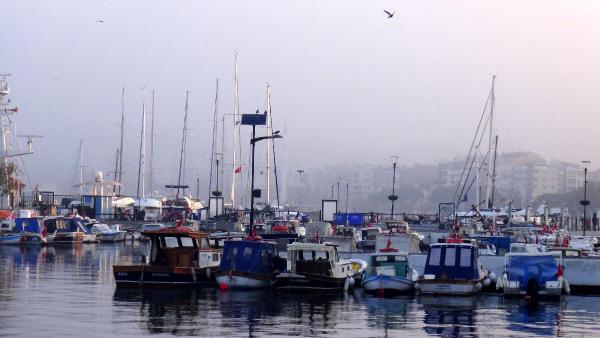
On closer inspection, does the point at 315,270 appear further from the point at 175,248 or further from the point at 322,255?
the point at 175,248

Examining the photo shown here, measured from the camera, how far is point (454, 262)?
132 ft

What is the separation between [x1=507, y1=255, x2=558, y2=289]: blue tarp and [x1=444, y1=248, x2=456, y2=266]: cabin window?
2.05 m

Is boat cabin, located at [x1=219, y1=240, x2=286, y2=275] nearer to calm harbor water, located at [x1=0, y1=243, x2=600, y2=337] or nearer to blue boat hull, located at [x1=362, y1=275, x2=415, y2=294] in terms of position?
calm harbor water, located at [x1=0, y1=243, x2=600, y2=337]

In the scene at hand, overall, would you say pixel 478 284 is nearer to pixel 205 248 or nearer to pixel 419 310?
pixel 419 310

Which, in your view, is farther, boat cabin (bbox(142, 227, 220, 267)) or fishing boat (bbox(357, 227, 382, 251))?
fishing boat (bbox(357, 227, 382, 251))

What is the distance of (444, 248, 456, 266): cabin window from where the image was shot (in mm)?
40094

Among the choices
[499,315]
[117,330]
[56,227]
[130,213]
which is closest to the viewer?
[117,330]

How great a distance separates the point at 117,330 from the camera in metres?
28.8

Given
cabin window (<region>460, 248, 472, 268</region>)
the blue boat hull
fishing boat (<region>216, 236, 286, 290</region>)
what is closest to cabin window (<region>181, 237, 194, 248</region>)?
fishing boat (<region>216, 236, 286, 290</region>)

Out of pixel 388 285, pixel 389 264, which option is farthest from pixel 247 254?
pixel 389 264

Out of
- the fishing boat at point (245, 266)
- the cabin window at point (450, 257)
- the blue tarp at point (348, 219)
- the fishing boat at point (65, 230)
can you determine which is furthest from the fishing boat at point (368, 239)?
the cabin window at point (450, 257)

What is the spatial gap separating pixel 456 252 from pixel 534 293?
9.97 ft

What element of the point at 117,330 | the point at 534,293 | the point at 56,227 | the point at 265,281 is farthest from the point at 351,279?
the point at 56,227

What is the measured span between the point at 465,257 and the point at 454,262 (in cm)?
42
